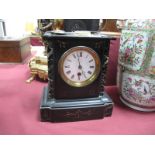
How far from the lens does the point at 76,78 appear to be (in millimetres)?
612

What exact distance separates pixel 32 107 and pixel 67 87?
0.68 feet

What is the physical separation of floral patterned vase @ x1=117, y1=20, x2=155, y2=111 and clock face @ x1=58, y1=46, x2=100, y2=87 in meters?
0.16

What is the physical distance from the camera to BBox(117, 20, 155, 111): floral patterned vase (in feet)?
1.90

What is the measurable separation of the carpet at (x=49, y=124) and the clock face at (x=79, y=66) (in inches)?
7.0

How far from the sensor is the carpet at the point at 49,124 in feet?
1.88

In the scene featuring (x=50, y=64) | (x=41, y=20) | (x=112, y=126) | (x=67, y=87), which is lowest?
(x=112, y=126)

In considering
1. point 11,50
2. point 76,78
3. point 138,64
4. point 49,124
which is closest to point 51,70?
point 76,78

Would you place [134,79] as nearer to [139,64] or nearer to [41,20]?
[139,64]

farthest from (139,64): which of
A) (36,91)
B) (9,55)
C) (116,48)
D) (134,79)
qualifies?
(9,55)

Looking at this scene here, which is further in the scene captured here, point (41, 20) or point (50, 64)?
point (41, 20)

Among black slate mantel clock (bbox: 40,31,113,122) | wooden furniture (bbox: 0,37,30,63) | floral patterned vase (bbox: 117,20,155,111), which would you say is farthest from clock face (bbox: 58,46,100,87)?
wooden furniture (bbox: 0,37,30,63)

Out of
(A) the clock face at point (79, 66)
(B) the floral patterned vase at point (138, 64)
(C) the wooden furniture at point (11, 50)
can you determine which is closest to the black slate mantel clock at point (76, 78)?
(A) the clock face at point (79, 66)

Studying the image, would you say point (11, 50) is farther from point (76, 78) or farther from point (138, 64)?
point (138, 64)
